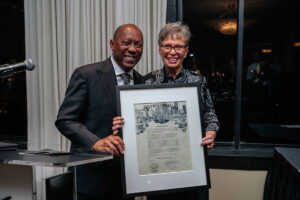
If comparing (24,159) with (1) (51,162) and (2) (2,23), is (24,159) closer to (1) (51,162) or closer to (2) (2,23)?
(1) (51,162)

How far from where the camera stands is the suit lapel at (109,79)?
1517 mm

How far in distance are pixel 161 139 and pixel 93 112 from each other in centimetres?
45

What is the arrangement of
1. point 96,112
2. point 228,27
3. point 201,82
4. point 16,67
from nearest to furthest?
point 16,67 → point 96,112 → point 201,82 → point 228,27

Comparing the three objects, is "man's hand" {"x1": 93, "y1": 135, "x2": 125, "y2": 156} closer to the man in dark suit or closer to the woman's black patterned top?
the man in dark suit

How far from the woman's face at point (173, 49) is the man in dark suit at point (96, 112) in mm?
193

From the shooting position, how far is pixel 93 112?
1.52m

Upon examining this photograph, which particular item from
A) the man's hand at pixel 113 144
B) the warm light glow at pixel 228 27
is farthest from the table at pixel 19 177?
the warm light glow at pixel 228 27

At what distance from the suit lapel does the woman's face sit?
338 mm

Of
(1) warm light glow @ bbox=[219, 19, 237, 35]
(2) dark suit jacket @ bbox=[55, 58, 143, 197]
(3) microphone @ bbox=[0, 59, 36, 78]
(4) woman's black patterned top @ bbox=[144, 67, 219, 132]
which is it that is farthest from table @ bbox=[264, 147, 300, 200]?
(3) microphone @ bbox=[0, 59, 36, 78]

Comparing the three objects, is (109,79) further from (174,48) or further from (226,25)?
(226,25)

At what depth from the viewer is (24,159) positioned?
89 centimetres

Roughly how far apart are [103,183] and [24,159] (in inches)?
26.3

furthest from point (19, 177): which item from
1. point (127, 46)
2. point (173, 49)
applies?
point (173, 49)

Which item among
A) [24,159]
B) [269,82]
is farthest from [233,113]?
[24,159]
